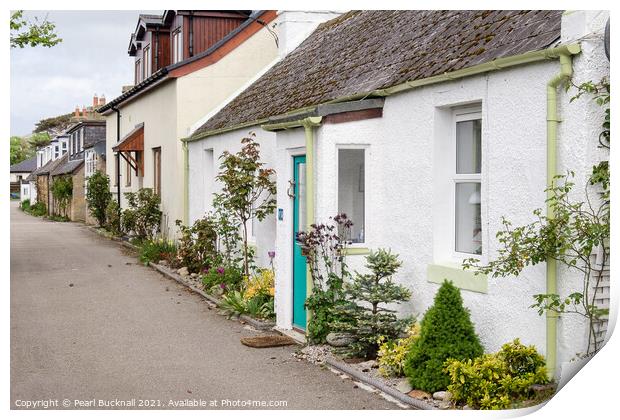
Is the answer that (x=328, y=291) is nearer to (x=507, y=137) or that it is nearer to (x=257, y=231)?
(x=507, y=137)

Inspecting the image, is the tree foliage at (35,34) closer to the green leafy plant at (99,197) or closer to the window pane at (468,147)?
the window pane at (468,147)

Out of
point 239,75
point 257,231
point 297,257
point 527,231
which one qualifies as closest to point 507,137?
point 527,231

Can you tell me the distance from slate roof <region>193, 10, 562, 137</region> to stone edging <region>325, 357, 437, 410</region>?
316 centimetres

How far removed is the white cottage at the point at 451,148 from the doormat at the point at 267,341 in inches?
15.4

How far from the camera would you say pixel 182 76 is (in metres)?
19.6

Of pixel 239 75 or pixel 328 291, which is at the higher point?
pixel 239 75

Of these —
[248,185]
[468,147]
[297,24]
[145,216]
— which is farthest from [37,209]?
[468,147]

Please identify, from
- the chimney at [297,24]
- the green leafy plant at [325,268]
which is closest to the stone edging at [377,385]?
the green leafy plant at [325,268]

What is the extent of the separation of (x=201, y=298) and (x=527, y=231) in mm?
7910

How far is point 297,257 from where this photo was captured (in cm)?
1091

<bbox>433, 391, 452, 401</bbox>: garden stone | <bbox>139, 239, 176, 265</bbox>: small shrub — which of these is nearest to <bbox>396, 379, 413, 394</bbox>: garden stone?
<bbox>433, 391, 452, 401</bbox>: garden stone

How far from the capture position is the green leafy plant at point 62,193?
31.6m

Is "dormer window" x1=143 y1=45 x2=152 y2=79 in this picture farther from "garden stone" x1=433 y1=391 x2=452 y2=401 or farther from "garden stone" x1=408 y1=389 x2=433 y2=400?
"garden stone" x1=433 y1=391 x2=452 y2=401
